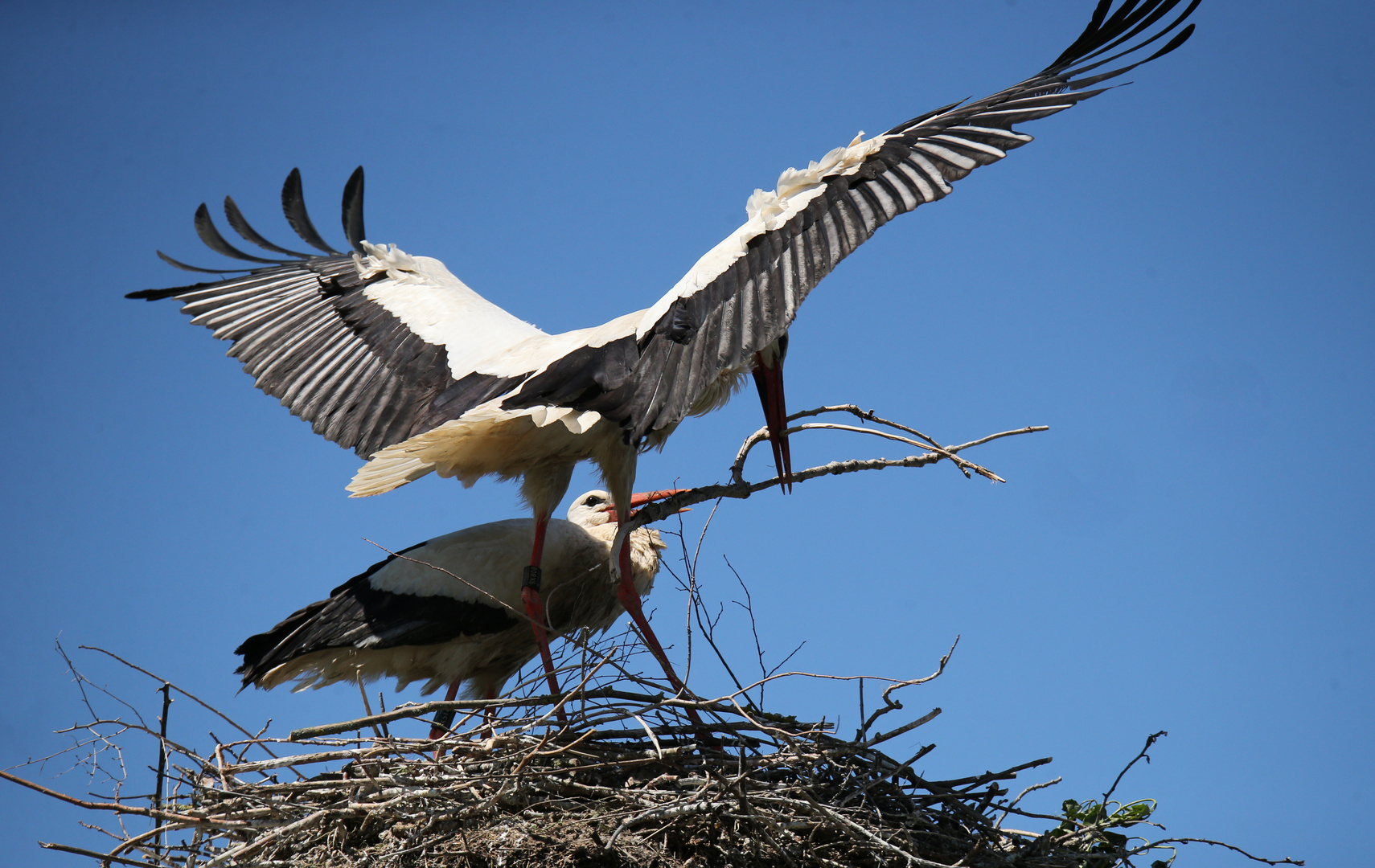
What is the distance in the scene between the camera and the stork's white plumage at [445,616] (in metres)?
4.88

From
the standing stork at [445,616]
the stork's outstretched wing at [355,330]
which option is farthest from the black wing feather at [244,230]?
the standing stork at [445,616]

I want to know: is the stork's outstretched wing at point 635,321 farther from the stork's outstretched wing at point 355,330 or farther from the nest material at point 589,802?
the nest material at point 589,802

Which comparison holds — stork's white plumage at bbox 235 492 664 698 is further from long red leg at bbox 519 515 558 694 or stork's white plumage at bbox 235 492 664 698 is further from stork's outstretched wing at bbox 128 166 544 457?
stork's outstretched wing at bbox 128 166 544 457

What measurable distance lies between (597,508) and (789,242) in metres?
2.74

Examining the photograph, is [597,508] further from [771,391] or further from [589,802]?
[589,802]

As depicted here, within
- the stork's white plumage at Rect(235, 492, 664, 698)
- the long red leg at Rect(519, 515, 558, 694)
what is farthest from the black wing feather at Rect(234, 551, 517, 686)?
the long red leg at Rect(519, 515, 558, 694)

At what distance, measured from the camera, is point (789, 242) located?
11.5ft

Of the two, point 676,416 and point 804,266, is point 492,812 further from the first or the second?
point 804,266

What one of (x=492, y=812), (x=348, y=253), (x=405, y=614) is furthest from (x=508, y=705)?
(x=348, y=253)

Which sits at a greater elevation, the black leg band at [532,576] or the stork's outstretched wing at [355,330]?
the stork's outstretched wing at [355,330]

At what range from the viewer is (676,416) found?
Answer: 3.51 m

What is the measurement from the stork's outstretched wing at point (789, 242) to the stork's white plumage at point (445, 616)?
1.39 m

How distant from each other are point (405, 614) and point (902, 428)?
8.09 ft

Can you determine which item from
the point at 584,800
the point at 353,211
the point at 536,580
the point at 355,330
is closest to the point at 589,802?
the point at 584,800
